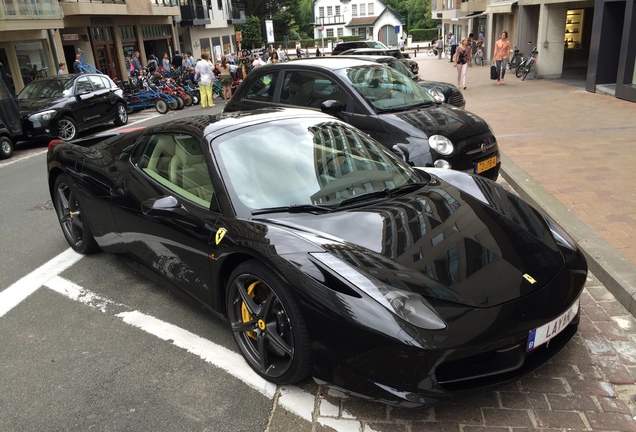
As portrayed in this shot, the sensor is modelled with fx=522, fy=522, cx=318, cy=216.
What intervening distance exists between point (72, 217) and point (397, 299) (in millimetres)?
3789

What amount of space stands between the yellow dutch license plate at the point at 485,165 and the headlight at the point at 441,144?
0.45 meters

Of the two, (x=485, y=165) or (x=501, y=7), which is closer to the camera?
(x=485, y=165)

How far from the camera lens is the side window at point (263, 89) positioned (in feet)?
23.1

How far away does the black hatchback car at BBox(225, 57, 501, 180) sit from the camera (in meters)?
5.71

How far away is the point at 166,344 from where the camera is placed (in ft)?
11.3

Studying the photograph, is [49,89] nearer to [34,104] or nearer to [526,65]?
[34,104]

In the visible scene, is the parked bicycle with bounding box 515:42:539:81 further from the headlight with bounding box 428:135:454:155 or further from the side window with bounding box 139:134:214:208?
the side window with bounding box 139:134:214:208

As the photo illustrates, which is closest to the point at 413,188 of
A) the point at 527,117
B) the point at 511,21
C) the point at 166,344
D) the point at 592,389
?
the point at 592,389

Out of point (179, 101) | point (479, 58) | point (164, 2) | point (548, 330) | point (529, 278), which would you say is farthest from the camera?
point (164, 2)

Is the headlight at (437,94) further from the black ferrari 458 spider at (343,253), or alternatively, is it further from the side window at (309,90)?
the black ferrari 458 spider at (343,253)

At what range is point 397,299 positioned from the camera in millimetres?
2412

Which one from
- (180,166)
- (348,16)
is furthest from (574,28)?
(348,16)

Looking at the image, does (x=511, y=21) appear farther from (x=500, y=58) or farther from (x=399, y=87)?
(x=399, y=87)

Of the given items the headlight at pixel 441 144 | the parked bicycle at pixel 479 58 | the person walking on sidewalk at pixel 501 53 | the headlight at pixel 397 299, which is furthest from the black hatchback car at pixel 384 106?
the parked bicycle at pixel 479 58
